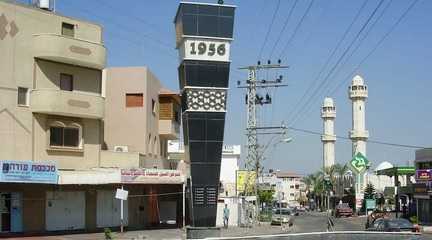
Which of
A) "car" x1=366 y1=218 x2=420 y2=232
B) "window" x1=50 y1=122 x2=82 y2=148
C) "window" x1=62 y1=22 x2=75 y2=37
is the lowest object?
"car" x1=366 y1=218 x2=420 y2=232

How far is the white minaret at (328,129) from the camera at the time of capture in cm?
15912

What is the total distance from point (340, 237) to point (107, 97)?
38.6 metres

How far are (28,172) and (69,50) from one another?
783 cm

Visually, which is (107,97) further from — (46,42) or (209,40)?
(209,40)

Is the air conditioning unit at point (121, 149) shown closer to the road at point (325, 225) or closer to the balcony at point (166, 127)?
the balcony at point (166, 127)

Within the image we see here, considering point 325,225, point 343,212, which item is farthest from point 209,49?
point 343,212

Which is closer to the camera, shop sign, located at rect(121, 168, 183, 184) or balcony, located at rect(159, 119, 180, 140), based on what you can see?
shop sign, located at rect(121, 168, 183, 184)

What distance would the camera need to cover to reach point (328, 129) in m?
160

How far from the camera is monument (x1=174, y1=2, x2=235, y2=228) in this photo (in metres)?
29.1

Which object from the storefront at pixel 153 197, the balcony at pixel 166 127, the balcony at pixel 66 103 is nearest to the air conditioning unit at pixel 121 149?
the storefront at pixel 153 197

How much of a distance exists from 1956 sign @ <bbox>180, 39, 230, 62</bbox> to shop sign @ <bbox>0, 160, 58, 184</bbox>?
1239 centimetres

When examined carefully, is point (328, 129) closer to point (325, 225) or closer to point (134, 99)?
point (325, 225)

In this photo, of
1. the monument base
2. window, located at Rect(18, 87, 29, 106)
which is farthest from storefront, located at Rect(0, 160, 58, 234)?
the monument base

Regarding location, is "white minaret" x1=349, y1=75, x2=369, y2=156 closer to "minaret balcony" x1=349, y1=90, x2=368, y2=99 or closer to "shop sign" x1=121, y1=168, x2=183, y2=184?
"minaret balcony" x1=349, y1=90, x2=368, y2=99
